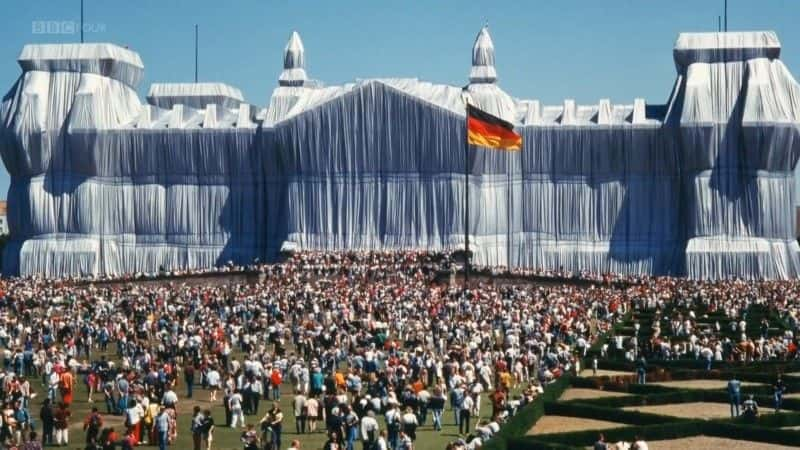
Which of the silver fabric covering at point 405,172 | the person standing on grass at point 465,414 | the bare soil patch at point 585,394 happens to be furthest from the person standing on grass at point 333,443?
the silver fabric covering at point 405,172

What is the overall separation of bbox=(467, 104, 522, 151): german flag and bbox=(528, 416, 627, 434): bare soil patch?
37.1 metres

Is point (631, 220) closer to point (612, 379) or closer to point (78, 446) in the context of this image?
point (612, 379)

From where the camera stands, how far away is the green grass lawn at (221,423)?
106 ft

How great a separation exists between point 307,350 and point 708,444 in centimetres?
1541

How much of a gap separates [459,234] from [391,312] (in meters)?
35.1

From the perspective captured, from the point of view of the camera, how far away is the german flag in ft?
236

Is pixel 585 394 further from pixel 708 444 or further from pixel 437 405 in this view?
pixel 708 444

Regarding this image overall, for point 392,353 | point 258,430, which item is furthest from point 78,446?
point 392,353

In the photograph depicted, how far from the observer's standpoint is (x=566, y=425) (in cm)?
3444

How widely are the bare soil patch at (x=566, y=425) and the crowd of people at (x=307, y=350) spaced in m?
0.72

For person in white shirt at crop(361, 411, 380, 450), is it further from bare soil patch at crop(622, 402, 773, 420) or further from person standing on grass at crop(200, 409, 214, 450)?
bare soil patch at crop(622, 402, 773, 420)

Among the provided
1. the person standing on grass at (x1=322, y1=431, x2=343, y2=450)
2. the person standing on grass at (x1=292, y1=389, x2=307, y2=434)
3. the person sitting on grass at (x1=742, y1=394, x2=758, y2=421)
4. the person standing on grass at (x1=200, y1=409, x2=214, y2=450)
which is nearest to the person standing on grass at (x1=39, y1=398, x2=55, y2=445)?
the person standing on grass at (x1=200, y1=409, x2=214, y2=450)

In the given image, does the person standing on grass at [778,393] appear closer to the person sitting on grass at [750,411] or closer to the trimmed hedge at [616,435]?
the person sitting on grass at [750,411]

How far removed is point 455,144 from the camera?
88.0 m
